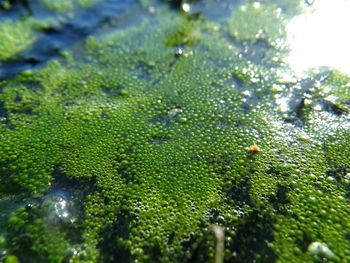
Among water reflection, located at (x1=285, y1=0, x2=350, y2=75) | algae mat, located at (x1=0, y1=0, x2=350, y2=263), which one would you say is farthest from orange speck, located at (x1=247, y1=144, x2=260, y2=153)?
water reflection, located at (x1=285, y1=0, x2=350, y2=75)

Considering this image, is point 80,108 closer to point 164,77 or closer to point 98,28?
point 164,77

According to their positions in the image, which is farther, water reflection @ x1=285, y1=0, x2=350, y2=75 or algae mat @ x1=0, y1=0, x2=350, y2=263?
water reflection @ x1=285, y1=0, x2=350, y2=75

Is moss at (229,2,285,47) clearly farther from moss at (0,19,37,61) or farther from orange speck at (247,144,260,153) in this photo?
moss at (0,19,37,61)

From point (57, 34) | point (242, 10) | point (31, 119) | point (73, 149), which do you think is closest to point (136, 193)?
point (73, 149)

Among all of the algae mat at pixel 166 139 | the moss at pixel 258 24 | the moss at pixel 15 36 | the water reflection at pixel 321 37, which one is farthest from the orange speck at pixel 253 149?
the moss at pixel 15 36

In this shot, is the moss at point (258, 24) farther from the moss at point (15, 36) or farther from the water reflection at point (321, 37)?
the moss at point (15, 36)

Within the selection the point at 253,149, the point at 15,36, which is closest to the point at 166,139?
the point at 253,149
